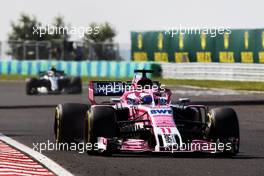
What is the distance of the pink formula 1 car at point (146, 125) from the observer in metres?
12.2

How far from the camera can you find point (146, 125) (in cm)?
1258

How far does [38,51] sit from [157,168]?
44.8m

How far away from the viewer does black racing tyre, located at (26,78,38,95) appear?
32938 millimetres

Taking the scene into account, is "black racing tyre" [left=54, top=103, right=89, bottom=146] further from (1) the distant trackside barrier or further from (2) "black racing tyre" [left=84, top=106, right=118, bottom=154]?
(1) the distant trackside barrier

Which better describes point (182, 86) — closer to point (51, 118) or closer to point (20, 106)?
point (20, 106)

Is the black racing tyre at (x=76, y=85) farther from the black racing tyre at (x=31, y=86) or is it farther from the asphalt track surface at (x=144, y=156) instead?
the asphalt track surface at (x=144, y=156)

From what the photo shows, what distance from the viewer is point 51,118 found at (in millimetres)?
21094

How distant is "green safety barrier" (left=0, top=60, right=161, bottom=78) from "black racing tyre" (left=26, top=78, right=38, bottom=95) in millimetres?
9829

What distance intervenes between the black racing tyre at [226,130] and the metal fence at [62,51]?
1540 inches

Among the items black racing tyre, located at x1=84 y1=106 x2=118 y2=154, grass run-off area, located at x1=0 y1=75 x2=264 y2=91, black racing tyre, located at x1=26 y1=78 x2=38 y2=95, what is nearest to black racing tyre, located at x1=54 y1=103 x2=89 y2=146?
black racing tyre, located at x1=84 y1=106 x2=118 y2=154

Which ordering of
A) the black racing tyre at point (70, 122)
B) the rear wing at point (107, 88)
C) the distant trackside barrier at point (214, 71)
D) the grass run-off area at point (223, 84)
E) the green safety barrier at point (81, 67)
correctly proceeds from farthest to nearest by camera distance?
the green safety barrier at point (81, 67) < the distant trackside barrier at point (214, 71) < the grass run-off area at point (223, 84) < the rear wing at point (107, 88) < the black racing tyre at point (70, 122)

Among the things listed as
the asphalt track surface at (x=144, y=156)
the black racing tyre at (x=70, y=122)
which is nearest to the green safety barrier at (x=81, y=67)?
the asphalt track surface at (x=144, y=156)

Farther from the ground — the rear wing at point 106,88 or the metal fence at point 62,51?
the rear wing at point 106,88

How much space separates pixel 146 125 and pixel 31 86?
20.9m
